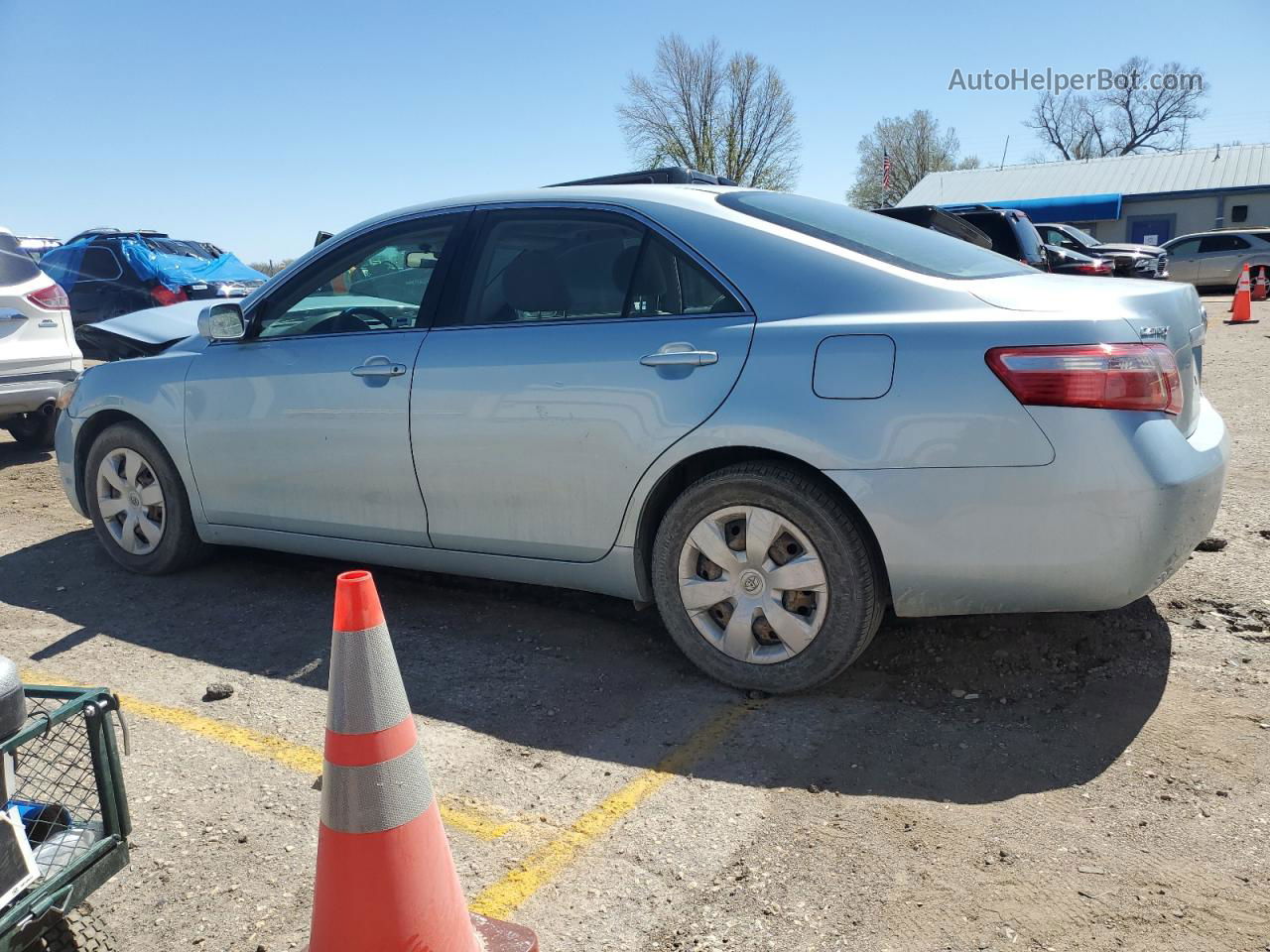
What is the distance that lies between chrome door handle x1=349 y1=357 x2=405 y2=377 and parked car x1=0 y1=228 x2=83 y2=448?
16.3 ft

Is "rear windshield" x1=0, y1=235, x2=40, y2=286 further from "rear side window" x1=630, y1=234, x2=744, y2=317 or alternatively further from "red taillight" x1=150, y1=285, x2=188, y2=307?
"rear side window" x1=630, y1=234, x2=744, y2=317

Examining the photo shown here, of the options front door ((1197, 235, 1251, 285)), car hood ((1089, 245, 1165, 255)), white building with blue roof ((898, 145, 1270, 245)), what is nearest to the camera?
car hood ((1089, 245, 1165, 255))

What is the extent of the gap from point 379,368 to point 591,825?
2.01 metres

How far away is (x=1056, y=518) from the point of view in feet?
9.52

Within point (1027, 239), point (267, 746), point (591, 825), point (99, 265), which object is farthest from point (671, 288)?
point (99, 265)

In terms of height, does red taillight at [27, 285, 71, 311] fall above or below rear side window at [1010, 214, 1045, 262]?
below

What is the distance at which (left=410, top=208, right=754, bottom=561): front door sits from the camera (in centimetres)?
339

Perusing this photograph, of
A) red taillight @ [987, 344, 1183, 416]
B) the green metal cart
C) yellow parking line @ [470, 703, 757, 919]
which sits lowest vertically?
yellow parking line @ [470, 703, 757, 919]

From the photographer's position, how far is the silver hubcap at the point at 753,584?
3236mm

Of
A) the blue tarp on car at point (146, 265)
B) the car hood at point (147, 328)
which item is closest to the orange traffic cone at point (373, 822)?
the car hood at point (147, 328)

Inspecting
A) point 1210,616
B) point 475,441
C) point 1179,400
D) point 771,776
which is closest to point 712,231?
point 475,441

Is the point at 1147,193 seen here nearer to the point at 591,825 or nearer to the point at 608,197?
the point at 608,197

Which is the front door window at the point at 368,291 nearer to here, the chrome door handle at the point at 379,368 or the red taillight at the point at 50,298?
the chrome door handle at the point at 379,368

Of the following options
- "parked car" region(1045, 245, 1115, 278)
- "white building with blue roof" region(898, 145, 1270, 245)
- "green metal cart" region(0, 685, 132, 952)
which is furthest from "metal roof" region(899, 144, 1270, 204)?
"green metal cart" region(0, 685, 132, 952)
